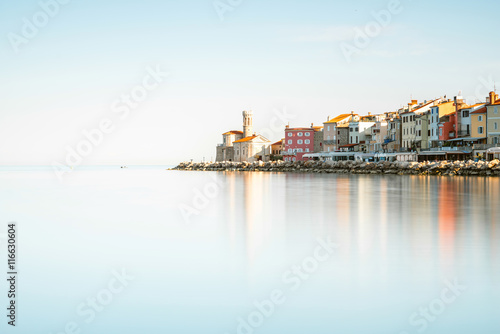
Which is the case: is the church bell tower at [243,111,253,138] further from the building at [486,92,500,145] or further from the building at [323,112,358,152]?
the building at [486,92,500,145]

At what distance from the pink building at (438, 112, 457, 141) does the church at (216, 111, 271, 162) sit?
35425mm

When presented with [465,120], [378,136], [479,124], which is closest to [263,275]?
[479,124]

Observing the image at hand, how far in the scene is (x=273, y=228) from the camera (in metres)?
12.7

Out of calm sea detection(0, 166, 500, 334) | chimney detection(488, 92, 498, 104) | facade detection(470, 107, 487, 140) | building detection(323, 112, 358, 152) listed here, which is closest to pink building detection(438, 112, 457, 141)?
facade detection(470, 107, 487, 140)

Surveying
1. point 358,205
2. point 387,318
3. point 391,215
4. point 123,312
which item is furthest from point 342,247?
point 358,205

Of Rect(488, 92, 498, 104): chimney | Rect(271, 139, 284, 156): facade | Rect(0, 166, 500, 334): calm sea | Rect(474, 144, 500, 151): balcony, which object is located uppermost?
Rect(488, 92, 498, 104): chimney

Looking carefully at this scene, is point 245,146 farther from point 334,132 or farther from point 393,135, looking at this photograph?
point 393,135

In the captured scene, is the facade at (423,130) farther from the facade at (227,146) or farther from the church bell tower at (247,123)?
the facade at (227,146)

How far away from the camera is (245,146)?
8162 centimetres

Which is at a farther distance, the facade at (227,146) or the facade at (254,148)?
the facade at (227,146)

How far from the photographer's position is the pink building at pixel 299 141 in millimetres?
74000

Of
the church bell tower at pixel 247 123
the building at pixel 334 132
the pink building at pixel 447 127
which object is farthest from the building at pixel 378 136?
the church bell tower at pixel 247 123

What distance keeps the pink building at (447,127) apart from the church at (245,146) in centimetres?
3543

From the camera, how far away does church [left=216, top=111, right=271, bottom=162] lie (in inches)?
3184
